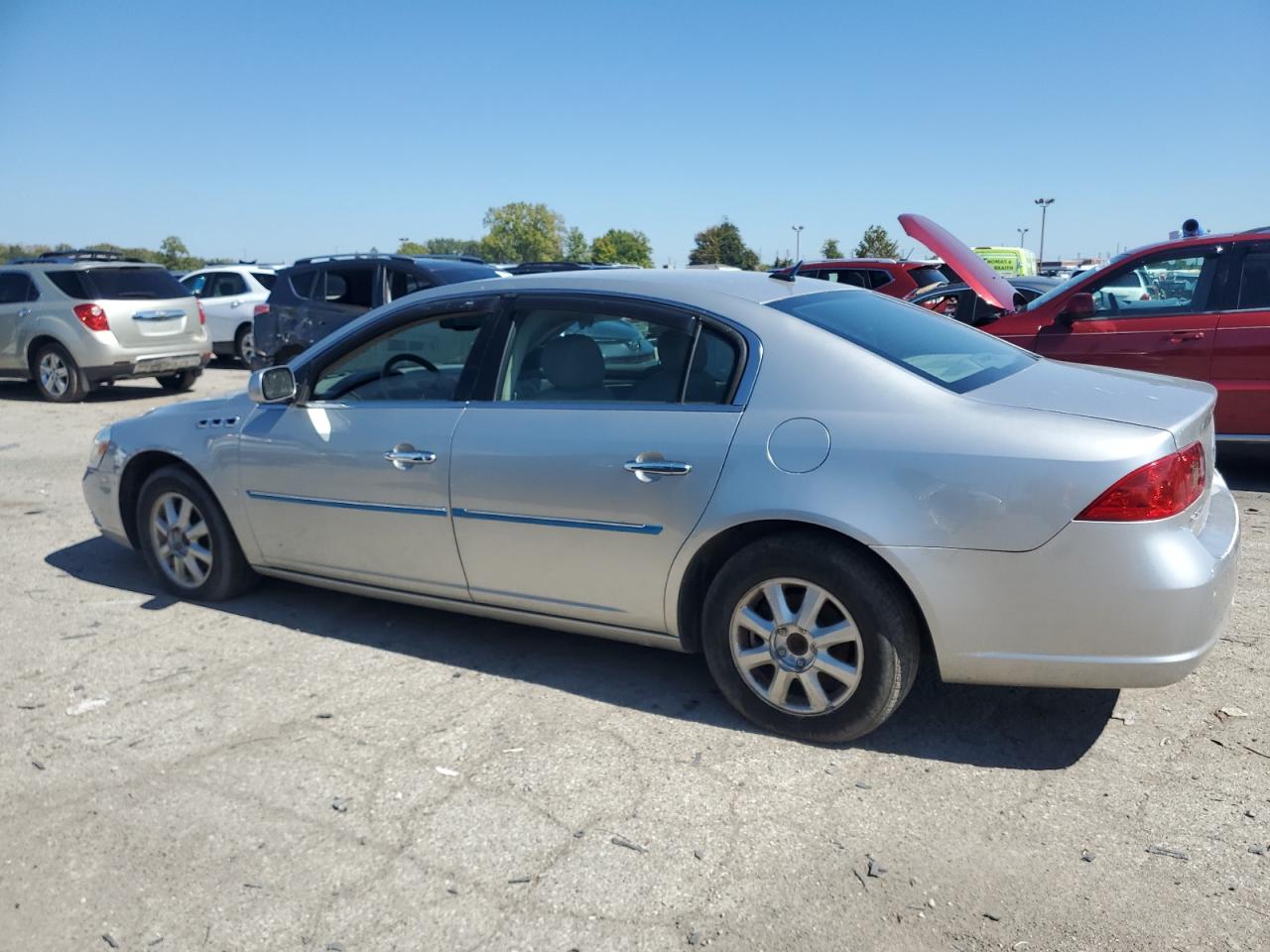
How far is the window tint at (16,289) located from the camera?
1262cm

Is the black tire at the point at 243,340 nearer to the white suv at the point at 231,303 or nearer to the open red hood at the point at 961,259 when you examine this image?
the white suv at the point at 231,303

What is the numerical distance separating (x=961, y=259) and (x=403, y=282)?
5701mm

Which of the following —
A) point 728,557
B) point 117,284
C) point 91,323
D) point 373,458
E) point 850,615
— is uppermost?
point 117,284

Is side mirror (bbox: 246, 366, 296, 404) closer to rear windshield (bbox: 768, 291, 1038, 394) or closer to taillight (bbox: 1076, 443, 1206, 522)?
rear windshield (bbox: 768, 291, 1038, 394)

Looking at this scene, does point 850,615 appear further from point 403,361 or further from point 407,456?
point 403,361

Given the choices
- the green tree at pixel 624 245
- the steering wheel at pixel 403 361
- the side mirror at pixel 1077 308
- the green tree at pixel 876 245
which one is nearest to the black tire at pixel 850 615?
the steering wheel at pixel 403 361

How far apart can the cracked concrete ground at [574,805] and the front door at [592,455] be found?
48cm

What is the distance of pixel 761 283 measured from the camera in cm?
401

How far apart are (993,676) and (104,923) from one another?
8.59ft

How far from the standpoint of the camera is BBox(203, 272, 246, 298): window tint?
16453 mm

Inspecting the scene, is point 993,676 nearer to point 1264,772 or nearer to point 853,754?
point 853,754

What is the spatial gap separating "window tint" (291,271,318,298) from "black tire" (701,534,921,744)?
27.2 ft

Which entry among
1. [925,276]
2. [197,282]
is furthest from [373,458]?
[197,282]

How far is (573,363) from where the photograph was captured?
3953 millimetres
